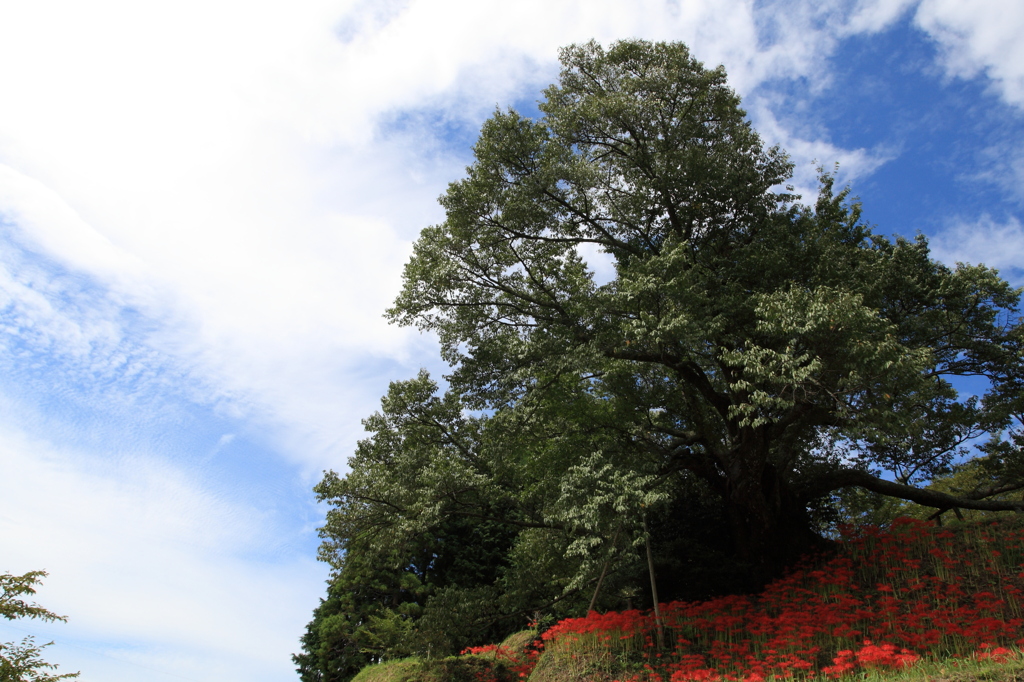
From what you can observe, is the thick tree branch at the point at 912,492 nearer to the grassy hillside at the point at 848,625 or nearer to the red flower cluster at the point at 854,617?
the grassy hillside at the point at 848,625

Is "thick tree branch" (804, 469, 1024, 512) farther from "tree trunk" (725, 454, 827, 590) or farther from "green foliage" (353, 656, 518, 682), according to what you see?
"green foliage" (353, 656, 518, 682)

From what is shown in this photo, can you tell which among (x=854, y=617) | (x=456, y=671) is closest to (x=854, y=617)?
(x=854, y=617)

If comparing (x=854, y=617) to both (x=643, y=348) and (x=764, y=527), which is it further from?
(x=643, y=348)

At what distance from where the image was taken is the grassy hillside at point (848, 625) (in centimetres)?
720

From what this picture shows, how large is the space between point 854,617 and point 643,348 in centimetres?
466

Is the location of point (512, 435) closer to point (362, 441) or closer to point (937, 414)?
point (362, 441)

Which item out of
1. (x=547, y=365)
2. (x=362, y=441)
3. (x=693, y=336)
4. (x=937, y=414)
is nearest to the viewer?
(x=693, y=336)

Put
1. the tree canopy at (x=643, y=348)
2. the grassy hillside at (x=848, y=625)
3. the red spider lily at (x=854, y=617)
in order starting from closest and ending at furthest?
1. the grassy hillside at (x=848, y=625)
2. the red spider lily at (x=854, y=617)
3. the tree canopy at (x=643, y=348)

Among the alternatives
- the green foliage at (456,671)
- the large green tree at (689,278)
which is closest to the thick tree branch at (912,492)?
the large green tree at (689,278)

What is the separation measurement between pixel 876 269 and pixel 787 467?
434 centimetres

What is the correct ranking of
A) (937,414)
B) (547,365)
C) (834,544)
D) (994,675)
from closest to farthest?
1. (994,675)
2. (547,365)
3. (834,544)
4. (937,414)

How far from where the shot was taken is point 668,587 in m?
12.2

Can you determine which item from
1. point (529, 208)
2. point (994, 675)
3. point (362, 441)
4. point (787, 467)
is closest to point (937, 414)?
point (787, 467)

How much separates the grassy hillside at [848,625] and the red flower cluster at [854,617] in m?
0.02
